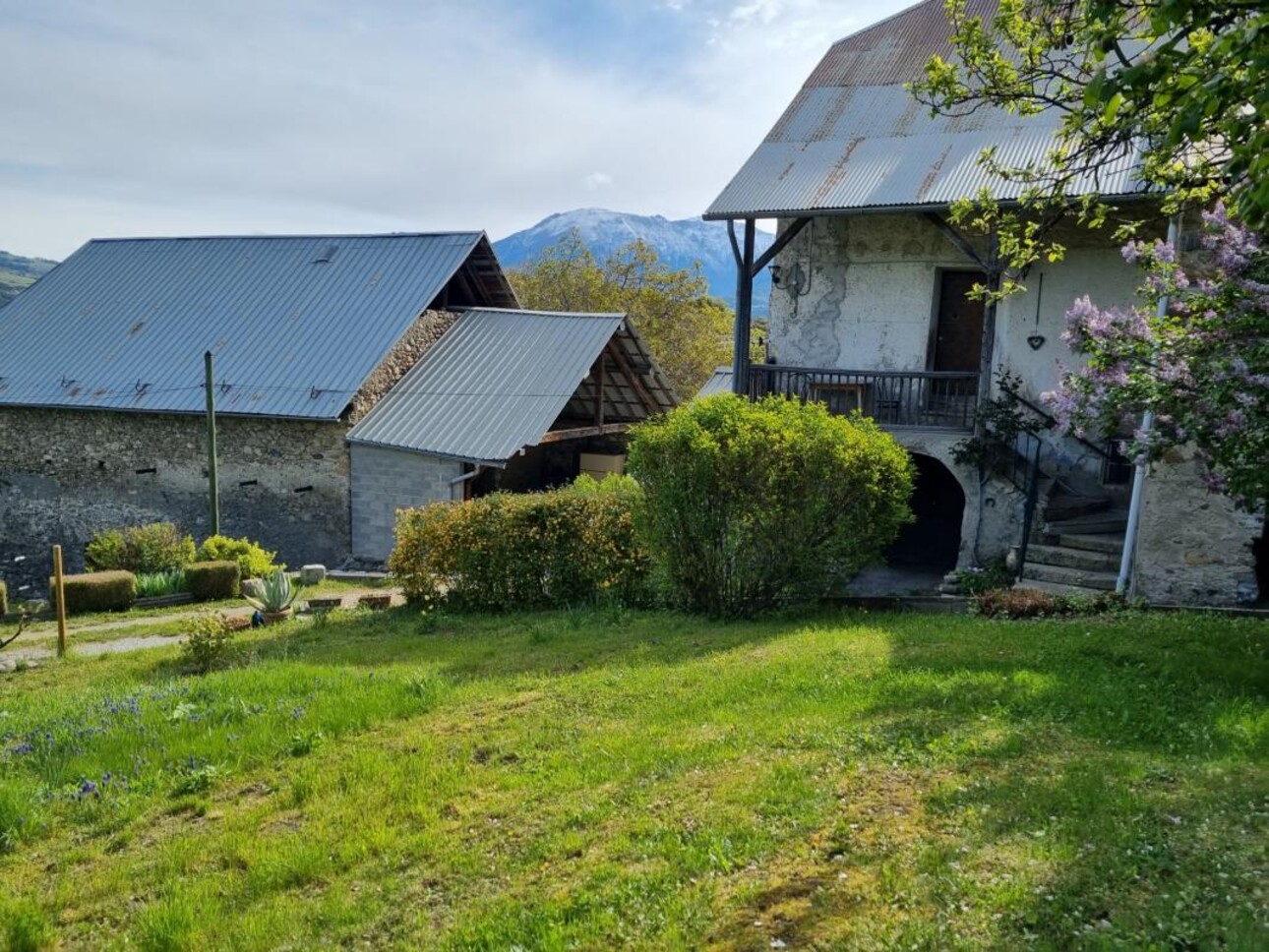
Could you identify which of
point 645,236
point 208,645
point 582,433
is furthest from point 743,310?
point 645,236

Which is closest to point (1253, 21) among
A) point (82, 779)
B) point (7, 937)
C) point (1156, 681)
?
point (1156, 681)

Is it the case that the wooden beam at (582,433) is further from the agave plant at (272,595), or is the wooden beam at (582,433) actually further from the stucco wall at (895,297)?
the agave plant at (272,595)

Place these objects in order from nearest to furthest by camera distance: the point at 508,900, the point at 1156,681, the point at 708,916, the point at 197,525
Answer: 1. the point at 708,916
2. the point at 508,900
3. the point at 1156,681
4. the point at 197,525

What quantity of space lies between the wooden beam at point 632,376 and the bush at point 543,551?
9.85 meters

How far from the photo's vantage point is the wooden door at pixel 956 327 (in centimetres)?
1398

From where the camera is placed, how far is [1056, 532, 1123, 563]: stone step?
35.4ft

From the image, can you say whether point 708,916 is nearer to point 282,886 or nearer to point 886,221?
point 282,886

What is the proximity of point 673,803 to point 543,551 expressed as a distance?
6.95m

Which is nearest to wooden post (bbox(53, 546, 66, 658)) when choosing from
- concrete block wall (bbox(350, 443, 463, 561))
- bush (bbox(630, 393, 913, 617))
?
bush (bbox(630, 393, 913, 617))

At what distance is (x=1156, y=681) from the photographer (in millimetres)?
5965

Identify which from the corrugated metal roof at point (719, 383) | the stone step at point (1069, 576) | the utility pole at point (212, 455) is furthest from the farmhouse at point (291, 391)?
the stone step at point (1069, 576)

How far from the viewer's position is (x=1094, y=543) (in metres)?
11.0

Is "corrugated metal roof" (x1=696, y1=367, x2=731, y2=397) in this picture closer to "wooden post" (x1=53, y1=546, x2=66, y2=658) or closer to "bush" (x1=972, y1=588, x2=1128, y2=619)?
"bush" (x1=972, y1=588, x2=1128, y2=619)

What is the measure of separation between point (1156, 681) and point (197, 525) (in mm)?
19679
